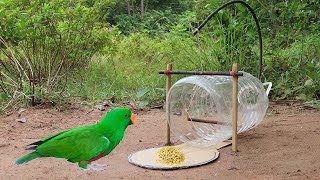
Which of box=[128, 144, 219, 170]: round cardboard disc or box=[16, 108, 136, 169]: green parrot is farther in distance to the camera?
box=[128, 144, 219, 170]: round cardboard disc

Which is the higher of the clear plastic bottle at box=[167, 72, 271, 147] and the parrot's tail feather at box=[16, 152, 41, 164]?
the parrot's tail feather at box=[16, 152, 41, 164]

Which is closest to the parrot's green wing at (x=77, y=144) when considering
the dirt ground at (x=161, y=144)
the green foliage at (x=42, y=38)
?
the dirt ground at (x=161, y=144)

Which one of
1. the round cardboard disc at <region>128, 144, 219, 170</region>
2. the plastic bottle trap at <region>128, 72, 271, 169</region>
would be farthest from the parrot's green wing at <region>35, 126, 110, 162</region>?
the plastic bottle trap at <region>128, 72, 271, 169</region>

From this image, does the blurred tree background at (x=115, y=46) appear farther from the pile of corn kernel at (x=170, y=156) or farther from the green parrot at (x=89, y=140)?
the green parrot at (x=89, y=140)

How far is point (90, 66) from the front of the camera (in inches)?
293

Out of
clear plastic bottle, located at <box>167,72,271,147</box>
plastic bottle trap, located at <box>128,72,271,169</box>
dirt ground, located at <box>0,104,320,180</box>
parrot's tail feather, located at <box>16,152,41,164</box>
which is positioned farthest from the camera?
clear plastic bottle, located at <box>167,72,271,147</box>

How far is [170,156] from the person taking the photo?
321 cm

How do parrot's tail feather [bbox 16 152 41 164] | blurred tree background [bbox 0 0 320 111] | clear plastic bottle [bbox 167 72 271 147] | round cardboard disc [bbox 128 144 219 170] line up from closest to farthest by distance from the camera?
parrot's tail feather [bbox 16 152 41 164]
round cardboard disc [bbox 128 144 219 170]
clear plastic bottle [bbox 167 72 271 147]
blurred tree background [bbox 0 0 320 111]

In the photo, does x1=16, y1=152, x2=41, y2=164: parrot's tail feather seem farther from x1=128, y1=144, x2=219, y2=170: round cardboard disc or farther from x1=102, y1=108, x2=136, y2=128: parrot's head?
x1=128, y1=144, x2=219, y2=170: round cardboard disc

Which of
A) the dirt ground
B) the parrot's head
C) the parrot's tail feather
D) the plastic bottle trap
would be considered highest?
the parrot's head

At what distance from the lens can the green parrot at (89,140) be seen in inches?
55.8

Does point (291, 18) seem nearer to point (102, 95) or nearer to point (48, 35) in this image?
point (102, 95)

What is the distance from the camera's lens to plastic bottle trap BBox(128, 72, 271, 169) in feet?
11.6

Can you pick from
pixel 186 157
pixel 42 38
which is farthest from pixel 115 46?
pixel 186 157
